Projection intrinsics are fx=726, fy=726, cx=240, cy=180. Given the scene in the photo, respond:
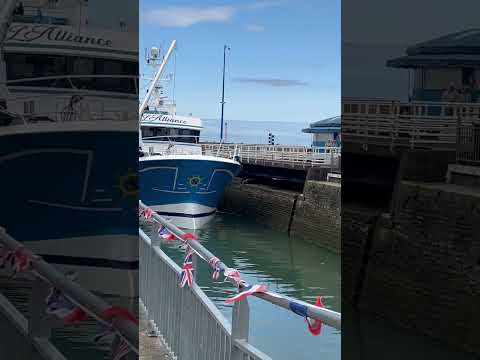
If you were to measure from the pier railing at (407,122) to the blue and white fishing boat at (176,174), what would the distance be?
1021 centimetres

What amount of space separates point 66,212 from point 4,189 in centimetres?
10

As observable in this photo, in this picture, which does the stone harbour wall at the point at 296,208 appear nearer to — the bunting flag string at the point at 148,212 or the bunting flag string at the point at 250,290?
the bunting flag string at the point at 148,212

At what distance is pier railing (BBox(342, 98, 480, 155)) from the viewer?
3.20 ft

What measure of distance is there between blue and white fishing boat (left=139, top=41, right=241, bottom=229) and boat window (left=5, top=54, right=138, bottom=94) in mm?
10125

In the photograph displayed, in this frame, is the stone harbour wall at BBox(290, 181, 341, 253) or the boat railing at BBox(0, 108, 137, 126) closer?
the boat railing at BBox(0, 108, 137, 126)

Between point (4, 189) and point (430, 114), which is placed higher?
point (430, 114)

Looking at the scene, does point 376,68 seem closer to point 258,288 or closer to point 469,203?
point 469,203

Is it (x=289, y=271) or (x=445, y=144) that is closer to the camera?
(x=445, y=144)

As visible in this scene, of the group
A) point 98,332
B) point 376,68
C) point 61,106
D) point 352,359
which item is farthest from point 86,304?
point 376,68

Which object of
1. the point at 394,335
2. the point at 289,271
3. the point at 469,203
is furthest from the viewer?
the point at 289,271

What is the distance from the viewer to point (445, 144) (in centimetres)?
98

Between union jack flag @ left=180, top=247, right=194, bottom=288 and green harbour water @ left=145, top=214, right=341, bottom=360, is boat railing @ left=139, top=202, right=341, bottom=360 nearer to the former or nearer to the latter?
union jack flag @ left=180, top=247, right=194, bottom=288

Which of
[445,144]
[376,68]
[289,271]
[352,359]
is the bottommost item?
[289,271]

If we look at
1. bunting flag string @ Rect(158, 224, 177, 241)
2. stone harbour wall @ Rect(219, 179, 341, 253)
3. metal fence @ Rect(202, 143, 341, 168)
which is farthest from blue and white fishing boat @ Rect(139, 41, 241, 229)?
bunting flag string @ Rect(158, 224, 177, 241)
